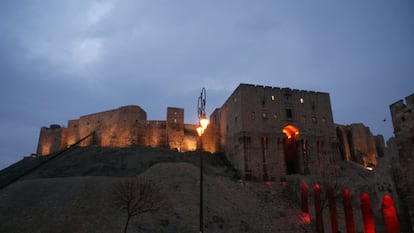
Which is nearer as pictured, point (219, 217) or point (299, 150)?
point (219, 217)

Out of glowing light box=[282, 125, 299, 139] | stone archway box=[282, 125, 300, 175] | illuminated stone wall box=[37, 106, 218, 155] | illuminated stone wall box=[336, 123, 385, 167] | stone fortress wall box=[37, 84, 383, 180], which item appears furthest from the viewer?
illuminated stone wall box=[336, 123, 385, 167]

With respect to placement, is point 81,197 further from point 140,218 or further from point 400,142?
point 400,142

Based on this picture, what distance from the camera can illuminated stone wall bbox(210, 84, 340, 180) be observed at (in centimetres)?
4466

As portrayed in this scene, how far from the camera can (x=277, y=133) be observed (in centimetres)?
4712

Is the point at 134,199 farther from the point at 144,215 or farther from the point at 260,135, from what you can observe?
the point at 260,135

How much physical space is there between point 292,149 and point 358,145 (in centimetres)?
2602

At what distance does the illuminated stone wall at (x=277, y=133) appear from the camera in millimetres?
44656

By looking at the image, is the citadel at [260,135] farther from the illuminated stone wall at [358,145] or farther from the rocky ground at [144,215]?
the rocky ground at [144,215]

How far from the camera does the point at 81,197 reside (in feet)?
91.7

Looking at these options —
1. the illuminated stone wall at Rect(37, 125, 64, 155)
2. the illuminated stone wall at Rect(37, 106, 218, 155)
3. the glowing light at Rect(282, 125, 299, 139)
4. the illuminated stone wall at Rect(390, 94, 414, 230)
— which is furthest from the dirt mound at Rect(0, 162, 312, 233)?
the illuminated stone wall at Rect(37, 125, 64, 155)

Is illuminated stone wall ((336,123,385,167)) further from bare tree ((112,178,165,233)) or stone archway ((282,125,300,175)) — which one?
bare tree ((112,178,165,233))

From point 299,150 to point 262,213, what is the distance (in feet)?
62.3

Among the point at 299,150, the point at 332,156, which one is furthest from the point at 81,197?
the point at 332,156

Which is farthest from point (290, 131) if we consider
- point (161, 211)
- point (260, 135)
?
point (161, 211)
